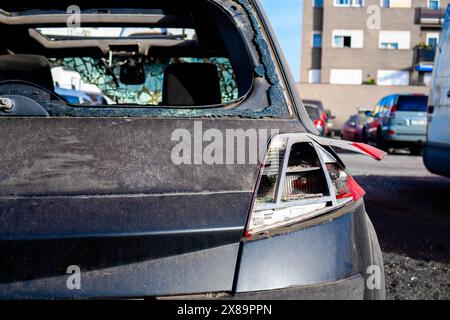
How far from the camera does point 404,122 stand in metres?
15.3

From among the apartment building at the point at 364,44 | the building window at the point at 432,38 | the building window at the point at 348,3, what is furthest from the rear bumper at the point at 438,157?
the building window at the point at 432,38

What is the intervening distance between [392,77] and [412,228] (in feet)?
132

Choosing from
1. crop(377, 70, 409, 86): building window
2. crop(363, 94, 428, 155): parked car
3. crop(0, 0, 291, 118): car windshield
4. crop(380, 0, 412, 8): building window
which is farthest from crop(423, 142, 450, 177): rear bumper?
crop(377, 70, 409, 86): building window

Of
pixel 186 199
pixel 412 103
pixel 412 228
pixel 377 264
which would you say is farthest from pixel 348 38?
pixel 186 199

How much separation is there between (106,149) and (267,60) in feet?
2.78

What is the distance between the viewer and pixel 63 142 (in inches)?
76.5

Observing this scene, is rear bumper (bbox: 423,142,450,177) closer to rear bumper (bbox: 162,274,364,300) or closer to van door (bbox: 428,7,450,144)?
van door (bbox: 428,7,450,144)

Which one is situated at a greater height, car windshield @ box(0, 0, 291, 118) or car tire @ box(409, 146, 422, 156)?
car windshield @ box(0, 0, 291, 118)

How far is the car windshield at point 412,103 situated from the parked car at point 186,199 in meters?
13.9

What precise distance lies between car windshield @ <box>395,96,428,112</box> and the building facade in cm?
2642

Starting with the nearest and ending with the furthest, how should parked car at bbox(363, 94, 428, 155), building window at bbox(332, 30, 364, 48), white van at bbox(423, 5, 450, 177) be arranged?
white van at bbox(423, 5, 450, 177)
parked car at bbox(363, 94, 428, 155)
building window at bbox(332, 30, 364, 48)

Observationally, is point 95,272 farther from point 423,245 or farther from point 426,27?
point 426,27

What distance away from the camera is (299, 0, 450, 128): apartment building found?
137ft

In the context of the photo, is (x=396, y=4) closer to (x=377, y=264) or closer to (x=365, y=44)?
(x=365, y=44)
